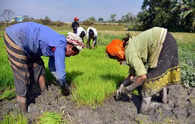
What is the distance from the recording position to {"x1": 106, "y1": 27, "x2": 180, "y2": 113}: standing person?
1.95 meters

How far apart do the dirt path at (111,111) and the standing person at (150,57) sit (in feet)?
0.64

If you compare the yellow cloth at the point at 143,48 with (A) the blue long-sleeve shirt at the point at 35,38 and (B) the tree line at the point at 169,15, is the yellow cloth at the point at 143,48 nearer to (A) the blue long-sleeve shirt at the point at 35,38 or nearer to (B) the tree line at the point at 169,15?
(A) the blue long-sleeve shirt at the point at 35,38

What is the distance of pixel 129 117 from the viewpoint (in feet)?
7.73

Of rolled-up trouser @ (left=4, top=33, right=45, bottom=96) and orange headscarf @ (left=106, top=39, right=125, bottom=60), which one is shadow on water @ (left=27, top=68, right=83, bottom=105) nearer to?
rolled-up trouser @ (left=4, top=33, right=45, bottom=96)

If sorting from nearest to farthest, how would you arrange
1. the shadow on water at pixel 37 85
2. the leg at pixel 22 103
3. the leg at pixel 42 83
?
the leg at pixel 22 103 < the shadow on water at pixel 37 85 < the leg at pixel 42 83

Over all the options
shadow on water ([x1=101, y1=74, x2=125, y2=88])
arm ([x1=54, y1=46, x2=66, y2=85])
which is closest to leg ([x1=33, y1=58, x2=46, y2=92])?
arm ([x1=54, y1=46, x2=66, y2=85])

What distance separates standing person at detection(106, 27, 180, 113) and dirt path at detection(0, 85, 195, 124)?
0.20 metres

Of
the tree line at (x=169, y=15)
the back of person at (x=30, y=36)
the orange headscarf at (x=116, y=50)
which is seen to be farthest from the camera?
the tree line at (x=169, y=15)

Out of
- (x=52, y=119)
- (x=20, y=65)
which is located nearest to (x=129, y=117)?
(x=52, y=119)

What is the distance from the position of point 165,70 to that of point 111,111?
95 cm

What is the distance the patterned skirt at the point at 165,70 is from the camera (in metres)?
2.18

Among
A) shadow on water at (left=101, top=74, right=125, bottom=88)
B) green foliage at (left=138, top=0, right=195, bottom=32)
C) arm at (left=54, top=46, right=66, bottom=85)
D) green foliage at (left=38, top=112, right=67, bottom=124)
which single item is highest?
green foliage at (left=138, top=0, right=195, bottom=32)

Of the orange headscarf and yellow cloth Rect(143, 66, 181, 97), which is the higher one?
the orange headscarf

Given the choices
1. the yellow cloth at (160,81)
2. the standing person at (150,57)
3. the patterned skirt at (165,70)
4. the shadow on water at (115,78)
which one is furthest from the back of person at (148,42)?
the shadow on water at (115,78)
